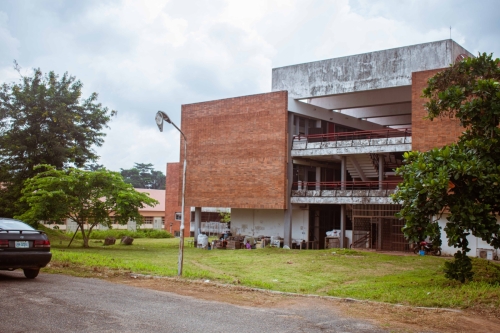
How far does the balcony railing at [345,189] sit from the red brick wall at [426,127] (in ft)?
8.80

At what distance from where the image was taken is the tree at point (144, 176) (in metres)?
87.7

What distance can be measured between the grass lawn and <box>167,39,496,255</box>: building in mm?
5095

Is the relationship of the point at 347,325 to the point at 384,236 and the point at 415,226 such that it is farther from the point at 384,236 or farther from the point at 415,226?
the point at 384,236

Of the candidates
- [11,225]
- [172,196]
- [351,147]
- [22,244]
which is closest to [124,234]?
[172,196]

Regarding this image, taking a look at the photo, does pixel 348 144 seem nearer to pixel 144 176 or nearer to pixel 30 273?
pixel 30 273

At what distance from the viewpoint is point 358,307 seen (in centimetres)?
980

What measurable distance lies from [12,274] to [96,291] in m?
3.40

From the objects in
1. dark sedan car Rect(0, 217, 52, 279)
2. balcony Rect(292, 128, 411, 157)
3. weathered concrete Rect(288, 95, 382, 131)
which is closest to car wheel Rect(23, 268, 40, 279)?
dark sedan car Rect(0, 217, 52, 279)

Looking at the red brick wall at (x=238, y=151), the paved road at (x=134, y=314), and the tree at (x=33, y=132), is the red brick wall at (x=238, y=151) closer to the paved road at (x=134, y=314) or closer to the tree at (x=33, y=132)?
the tree at (x=33, y=132)

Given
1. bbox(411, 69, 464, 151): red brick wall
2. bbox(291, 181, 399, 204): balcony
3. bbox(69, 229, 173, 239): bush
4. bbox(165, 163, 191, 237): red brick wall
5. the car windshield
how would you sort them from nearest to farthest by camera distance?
the car windshield
bbox(411, 69, 464, 151): red brick wall
bbox(291, 181, 399, 204): balcony
bbox(69, 229, 173, 239): bush
bbox(165, 163, 191, 237): red brick wall

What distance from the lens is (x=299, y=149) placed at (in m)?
29.2

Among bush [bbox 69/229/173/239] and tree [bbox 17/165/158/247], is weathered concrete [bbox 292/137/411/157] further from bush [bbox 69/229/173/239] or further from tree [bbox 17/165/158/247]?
bush [bbox 69/229/173/239]

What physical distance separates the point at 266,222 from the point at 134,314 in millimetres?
24222

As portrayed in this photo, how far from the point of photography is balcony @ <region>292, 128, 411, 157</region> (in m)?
25.8
